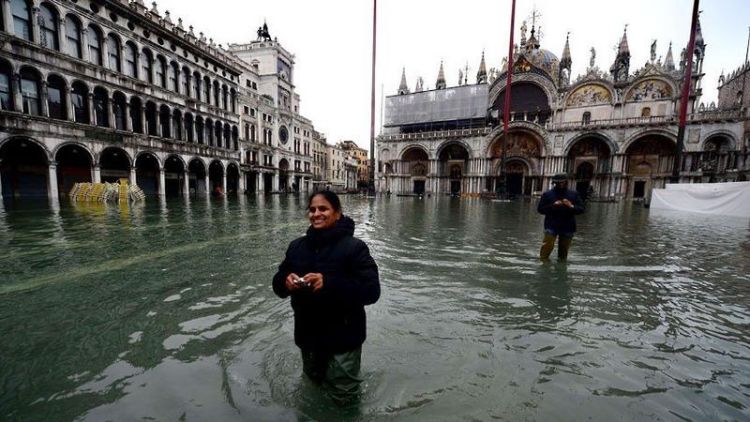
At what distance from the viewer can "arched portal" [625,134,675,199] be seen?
38.1m

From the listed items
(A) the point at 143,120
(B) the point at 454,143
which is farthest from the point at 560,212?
(B) the point at 454,143

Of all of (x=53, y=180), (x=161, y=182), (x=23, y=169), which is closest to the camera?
(x=53, y=180)

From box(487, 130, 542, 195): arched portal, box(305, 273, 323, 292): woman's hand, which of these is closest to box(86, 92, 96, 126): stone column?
box(305, 273, 323, 292): woman's hand

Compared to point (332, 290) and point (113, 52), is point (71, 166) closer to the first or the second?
point (113, 52)

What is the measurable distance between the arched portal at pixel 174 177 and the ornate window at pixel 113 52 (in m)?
8.51

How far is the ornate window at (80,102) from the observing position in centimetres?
2298

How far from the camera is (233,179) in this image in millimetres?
41688

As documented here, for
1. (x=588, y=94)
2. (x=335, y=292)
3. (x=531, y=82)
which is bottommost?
(x=335, y=292)

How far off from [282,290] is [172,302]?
2.77m

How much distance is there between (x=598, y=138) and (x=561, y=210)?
4298cm

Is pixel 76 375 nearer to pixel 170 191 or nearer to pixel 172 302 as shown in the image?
pixel 172 302

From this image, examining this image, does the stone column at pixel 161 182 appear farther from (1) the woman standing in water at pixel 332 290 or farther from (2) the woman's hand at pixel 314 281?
(2) the woman's hand at pixel 314 281

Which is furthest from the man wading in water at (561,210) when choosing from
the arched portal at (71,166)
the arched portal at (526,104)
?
the arched portal at (526,104)

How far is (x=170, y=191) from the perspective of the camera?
32531 mm
